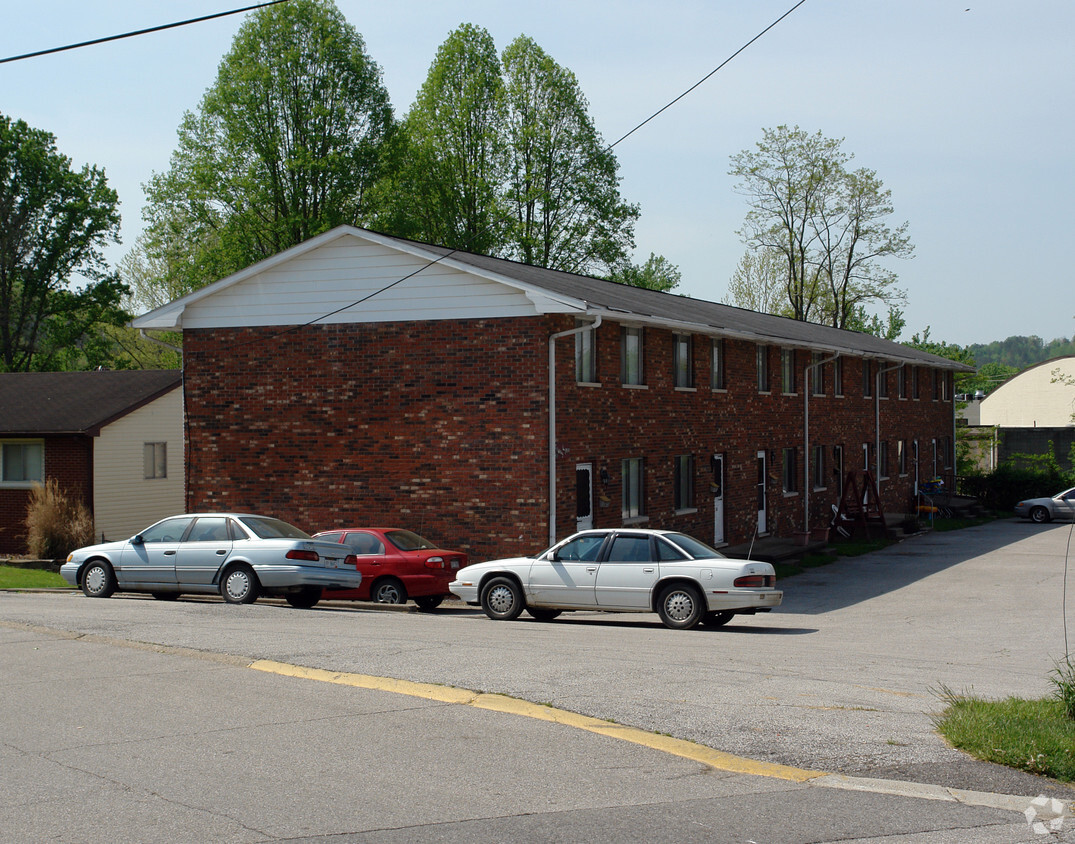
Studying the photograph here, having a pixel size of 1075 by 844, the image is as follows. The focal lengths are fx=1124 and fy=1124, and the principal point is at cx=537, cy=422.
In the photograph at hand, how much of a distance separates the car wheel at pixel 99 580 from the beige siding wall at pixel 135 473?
10807 mm

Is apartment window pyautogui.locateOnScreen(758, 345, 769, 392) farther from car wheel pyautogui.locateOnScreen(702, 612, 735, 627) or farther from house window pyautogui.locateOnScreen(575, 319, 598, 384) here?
car wheel pyautogui.locateOnScreen(702, 612, 735, 627)

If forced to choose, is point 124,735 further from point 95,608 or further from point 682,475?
point 682,475

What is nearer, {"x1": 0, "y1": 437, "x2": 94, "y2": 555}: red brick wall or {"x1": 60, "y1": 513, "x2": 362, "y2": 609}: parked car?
{"x1": 60, "y1": 513, "x2": 362, "y2": 609}: parked car

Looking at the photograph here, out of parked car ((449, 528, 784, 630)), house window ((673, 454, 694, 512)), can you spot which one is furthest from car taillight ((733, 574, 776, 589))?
house window ((673, 454, 694, 512))

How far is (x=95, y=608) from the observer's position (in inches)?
649

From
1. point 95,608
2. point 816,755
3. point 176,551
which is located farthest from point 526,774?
point 176,551

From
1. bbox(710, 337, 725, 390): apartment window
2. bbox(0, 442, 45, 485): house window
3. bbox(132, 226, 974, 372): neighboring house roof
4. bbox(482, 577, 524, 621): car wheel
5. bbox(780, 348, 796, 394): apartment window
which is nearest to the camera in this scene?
bbox(482, 577, 524, 621): car wheel

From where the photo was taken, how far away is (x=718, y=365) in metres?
27.5

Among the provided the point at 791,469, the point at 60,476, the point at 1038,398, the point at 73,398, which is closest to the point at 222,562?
the point at 60,476

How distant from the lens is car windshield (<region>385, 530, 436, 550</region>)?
63.3 feet

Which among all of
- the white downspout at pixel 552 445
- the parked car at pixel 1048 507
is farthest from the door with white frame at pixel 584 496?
the parked car at pixel 1048 507

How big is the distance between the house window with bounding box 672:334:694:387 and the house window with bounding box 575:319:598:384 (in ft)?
12.1

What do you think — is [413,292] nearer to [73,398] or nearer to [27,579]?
[27,579]

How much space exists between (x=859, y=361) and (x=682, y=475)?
14.5 m
